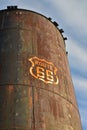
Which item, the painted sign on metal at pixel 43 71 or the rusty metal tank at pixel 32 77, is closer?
the rusty metal tank at pixel 32 77

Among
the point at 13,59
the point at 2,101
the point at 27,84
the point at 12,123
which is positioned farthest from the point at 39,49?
the point at 12,123

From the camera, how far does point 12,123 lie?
6.79m

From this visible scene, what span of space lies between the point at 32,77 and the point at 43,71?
1.78 ft

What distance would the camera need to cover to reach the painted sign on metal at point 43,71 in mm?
8195

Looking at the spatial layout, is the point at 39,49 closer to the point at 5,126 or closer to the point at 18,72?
the point at 18,72

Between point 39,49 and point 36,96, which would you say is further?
point 39,49

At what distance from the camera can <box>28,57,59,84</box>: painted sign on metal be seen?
820cm

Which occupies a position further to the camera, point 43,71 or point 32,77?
point 43,71

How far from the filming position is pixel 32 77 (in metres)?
8.03

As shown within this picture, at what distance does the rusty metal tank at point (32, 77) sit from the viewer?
281 inches

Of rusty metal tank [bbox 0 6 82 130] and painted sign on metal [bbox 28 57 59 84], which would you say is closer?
rusty metal tank [bbox 0 6 82 130]

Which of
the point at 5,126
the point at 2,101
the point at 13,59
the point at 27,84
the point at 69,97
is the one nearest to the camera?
the point at 5,126

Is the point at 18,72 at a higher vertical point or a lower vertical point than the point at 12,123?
higher

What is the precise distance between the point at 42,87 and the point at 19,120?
1514 mm
